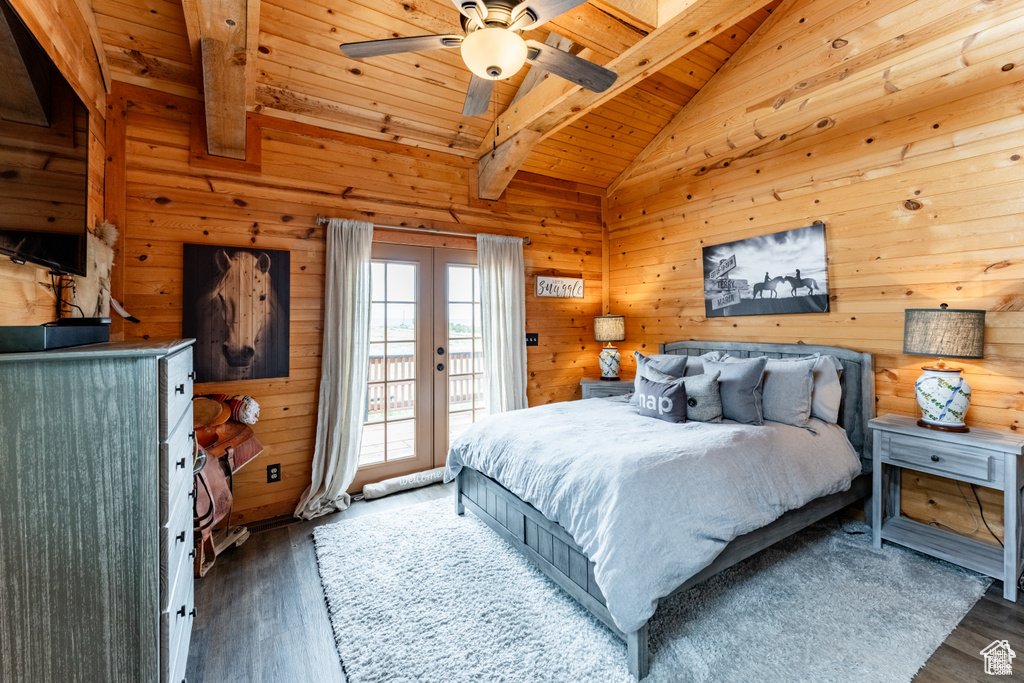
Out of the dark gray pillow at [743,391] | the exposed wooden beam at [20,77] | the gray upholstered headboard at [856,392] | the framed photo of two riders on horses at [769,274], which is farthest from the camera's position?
the framed photo of two riders on horses at [769,274]

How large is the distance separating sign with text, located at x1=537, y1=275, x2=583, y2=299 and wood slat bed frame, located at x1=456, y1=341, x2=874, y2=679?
1605 mm

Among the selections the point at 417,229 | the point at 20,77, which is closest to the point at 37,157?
the point at 20,77

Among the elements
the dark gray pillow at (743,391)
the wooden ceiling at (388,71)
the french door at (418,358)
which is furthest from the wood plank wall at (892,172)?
the french door at (418,358)

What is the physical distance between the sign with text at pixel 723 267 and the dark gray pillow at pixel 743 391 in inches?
44.4

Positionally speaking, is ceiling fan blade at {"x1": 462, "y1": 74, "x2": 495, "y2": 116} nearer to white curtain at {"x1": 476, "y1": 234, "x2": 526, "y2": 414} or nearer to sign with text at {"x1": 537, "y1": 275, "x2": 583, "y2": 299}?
white curtain at {"x1": 476, "y1": 234, "x2": 526, "y2": 414}

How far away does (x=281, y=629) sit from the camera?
6.46ft

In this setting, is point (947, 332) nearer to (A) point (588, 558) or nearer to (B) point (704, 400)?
(B) point (704, 400)

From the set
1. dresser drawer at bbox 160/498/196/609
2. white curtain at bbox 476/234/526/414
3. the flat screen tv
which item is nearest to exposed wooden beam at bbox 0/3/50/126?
the flat screen tv

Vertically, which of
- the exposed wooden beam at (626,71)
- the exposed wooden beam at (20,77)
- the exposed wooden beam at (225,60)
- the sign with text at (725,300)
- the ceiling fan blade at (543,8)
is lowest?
the sign with text at (725,300)

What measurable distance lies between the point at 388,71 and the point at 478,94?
4.03 ft

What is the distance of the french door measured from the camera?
3.56 m

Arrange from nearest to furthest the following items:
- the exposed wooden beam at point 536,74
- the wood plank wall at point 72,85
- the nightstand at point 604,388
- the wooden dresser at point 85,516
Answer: the wooden dresser at point 85,516 < the wood plank wall at point 72,85 < the exposed wooden beam at point 536,74 < the nightstand at point 604,388

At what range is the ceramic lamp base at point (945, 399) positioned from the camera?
7.58ft

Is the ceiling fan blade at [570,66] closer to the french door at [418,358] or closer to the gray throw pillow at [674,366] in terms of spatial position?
the gray throw pillow at [674,366]
